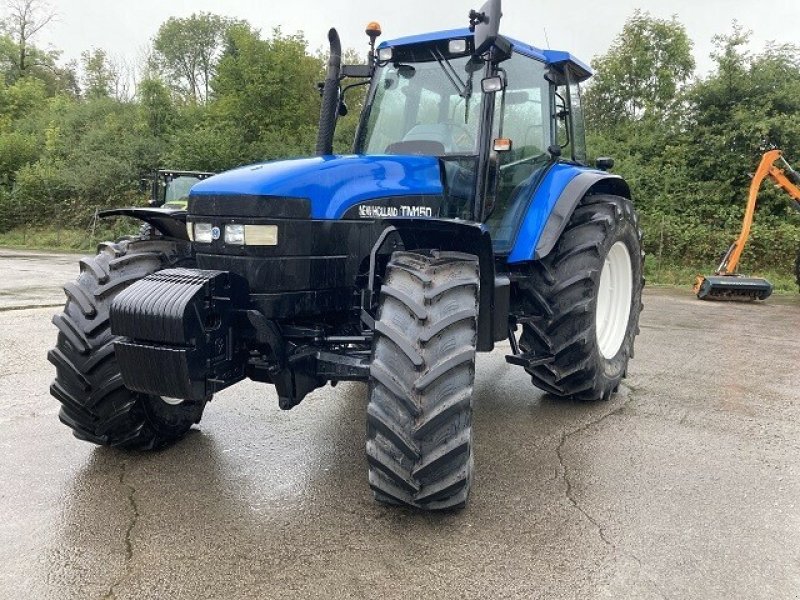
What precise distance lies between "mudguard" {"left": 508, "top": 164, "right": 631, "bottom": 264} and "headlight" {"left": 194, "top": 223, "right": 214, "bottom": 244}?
1802mm

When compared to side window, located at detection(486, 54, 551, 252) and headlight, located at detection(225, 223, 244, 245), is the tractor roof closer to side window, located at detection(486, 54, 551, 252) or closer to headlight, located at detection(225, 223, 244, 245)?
side window, located at detection(486, 54, 551, 252)

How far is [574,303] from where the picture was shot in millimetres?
4098

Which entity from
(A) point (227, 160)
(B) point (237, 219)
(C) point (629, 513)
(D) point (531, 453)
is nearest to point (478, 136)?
(B) point (237, 219)

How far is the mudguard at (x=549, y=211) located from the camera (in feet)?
12.8

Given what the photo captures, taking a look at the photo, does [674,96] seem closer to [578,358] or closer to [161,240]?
[578,358]

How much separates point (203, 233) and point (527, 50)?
8.07 feet

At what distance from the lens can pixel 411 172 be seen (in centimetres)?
346

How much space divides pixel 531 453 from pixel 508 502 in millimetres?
702

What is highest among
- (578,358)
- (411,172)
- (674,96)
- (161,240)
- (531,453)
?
(674,96)

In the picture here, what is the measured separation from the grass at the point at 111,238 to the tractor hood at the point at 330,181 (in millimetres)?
11704

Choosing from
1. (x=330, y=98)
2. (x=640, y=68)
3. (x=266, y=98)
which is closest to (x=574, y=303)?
(x=330, y=98)

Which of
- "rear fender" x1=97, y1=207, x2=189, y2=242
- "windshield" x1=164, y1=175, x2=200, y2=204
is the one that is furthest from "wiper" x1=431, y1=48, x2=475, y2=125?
"windshield" x1=164, y1=175, x2=200, y2=204

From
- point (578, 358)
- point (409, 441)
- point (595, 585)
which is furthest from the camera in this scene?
point (578, 358)

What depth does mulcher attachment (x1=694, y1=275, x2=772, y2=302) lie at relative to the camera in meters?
11.0
